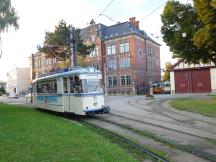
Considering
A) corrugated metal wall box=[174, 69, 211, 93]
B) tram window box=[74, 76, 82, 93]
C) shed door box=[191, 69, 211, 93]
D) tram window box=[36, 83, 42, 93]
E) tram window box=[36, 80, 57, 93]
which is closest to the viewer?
tram window box=[74, 76, 82, 93]

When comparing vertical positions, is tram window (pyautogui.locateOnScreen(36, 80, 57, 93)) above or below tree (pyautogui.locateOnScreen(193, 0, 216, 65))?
below

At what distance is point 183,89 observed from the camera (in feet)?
196

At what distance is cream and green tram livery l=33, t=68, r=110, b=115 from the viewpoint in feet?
73.5

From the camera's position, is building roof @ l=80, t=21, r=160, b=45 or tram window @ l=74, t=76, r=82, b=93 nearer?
tram window @ l=74, t=76, r=82, b=93

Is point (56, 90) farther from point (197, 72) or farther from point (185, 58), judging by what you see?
point (197, 72)

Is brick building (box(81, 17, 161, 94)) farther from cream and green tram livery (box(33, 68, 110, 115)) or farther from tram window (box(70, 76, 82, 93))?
tram window (box(70, 76, 82, 93))

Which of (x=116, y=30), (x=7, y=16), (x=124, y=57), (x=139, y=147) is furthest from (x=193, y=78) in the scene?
(x=139, y=147)

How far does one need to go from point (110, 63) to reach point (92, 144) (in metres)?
66.9

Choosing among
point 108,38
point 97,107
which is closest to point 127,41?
point 108,38

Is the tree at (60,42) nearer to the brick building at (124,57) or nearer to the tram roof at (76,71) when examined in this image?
the brick building at (124,57)

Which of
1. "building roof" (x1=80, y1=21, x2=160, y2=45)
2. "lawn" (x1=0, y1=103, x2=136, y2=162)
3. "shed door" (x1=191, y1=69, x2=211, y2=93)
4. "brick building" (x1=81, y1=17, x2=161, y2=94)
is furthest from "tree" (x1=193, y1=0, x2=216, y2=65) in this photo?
"building roof" (x1=80, y1=21, x2=160, y2=45)

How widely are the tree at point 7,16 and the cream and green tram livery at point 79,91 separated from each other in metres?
4.99

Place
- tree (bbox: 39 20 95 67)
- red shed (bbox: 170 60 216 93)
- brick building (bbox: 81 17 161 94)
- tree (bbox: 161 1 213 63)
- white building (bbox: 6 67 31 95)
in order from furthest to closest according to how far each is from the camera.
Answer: white building (bbox: 6 67 31 95) → brick building (bbox: 81 17 161 94) → red shed (bbox: 170 60 216 93) → tree (bbox: 39 20 95 67) → tree (bbox: 161 1 213 63)

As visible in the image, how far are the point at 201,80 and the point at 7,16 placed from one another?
3886cm
